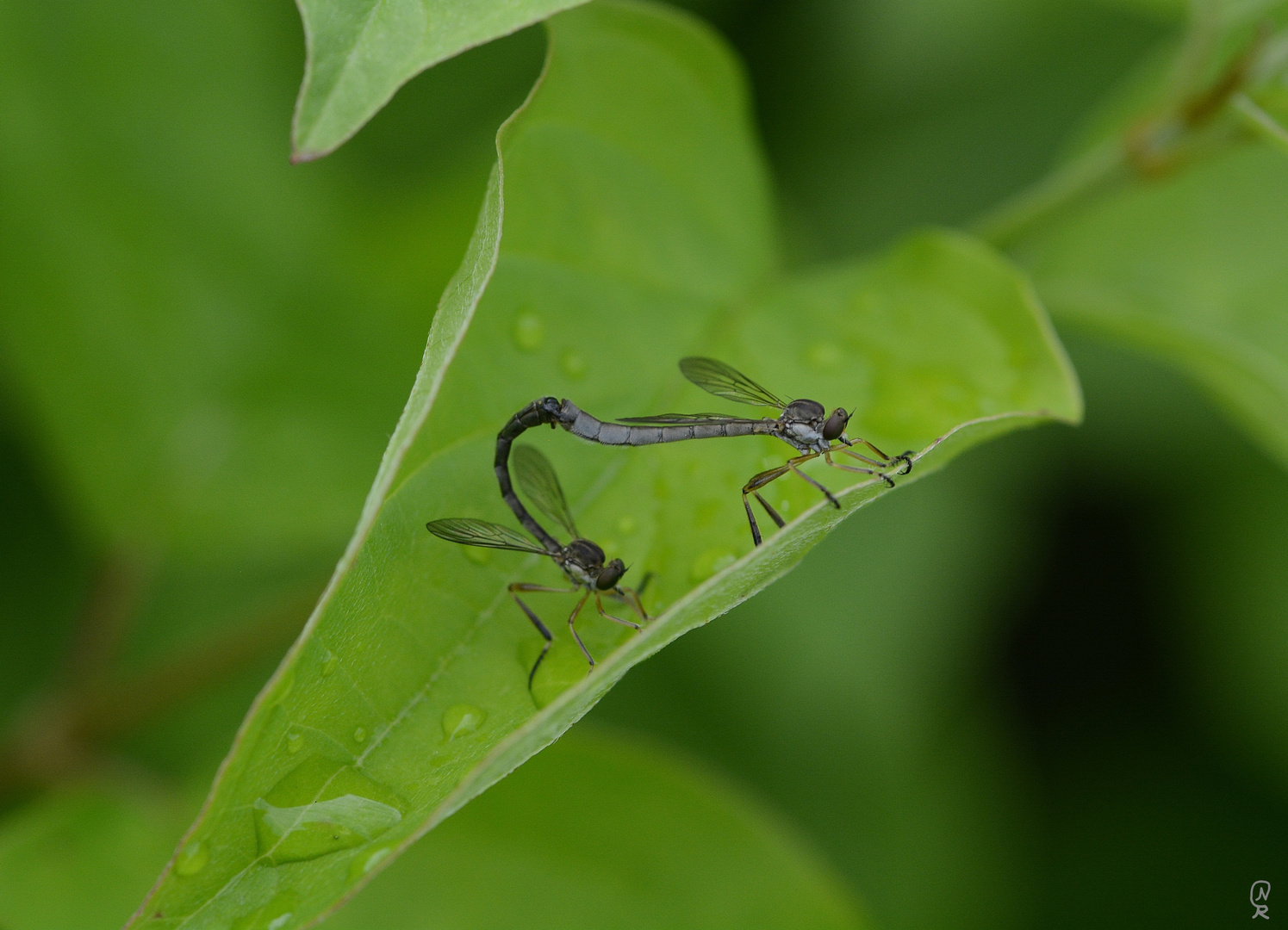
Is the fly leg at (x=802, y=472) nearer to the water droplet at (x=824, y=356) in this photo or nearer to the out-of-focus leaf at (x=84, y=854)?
the water droplet at (x=824, y=356)

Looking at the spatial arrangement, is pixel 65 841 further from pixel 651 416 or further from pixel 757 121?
pixel 757 121

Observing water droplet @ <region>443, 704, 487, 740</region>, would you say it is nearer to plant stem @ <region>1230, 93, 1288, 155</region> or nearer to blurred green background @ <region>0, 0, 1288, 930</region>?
blurred green background @ <region>0, 0, 1288, 930</region>

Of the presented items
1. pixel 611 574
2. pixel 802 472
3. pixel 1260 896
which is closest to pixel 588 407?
pixel 611 574

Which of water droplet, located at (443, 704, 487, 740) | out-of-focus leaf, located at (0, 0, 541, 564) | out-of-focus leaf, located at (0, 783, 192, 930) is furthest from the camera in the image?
out-of-focus leaf, located at (0, 0, 541, 564)

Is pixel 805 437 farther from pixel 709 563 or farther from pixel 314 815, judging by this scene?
pixel 314 815

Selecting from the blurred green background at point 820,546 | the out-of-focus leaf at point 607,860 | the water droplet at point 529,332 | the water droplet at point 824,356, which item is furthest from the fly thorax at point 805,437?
the blurred green background at point 820,546

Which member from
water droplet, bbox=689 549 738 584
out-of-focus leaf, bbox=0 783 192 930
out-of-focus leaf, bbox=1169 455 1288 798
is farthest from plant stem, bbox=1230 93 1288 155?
out-of-focus leaf, bbox=0 783 192 930
